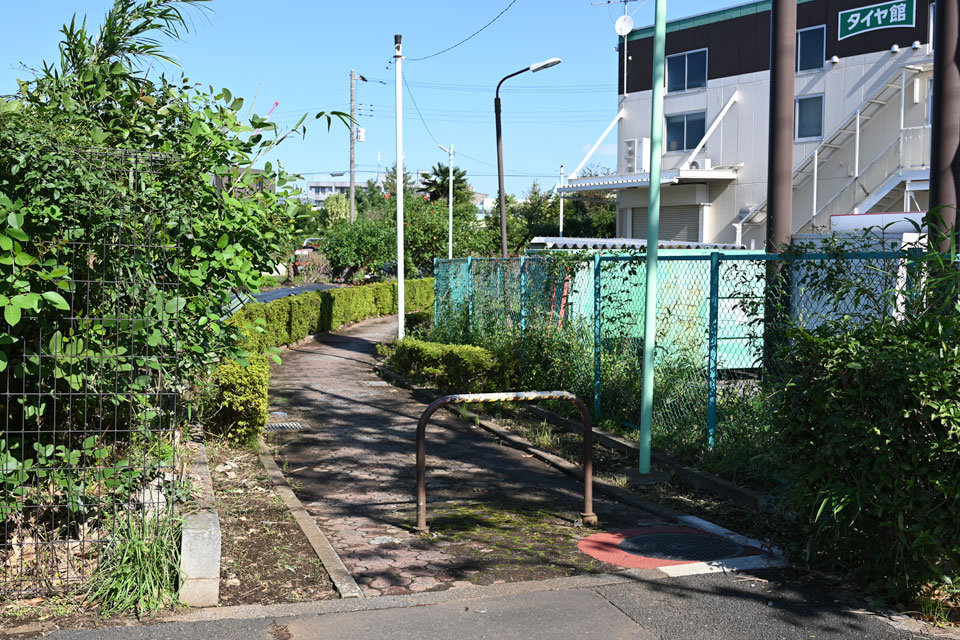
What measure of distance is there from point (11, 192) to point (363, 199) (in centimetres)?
8045

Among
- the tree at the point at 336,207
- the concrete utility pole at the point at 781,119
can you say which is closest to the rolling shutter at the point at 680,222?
the concrete utility pole at the point at 781,119

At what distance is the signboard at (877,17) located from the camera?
75.9 ft

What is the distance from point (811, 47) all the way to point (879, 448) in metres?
24.2

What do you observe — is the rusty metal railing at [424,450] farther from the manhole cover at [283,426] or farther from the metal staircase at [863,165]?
the metal staircase at [863,165]

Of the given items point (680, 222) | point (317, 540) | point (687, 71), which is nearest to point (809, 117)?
point (687, 71)

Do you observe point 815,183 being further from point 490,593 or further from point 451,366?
point 490,593

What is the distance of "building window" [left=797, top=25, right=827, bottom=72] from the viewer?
1014 inches

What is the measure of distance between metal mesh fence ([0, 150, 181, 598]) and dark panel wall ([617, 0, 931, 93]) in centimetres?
2352

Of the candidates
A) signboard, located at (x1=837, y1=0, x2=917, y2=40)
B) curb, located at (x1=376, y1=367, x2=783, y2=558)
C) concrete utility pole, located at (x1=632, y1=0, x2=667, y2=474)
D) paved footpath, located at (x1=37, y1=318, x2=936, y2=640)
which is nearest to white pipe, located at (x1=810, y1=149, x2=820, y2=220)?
signboard, located at (x1=837, y1=0, x2=917, y2=40)

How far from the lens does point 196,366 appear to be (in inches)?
238

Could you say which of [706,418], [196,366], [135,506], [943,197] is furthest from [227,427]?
[943,197]

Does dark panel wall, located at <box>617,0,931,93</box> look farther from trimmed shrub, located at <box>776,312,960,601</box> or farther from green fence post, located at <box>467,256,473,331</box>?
trimmed shrub, located at <box>776,312,960,601</box>

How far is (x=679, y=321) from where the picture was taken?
969cm

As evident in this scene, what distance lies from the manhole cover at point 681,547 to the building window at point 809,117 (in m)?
22.6
